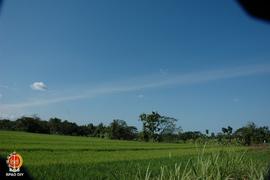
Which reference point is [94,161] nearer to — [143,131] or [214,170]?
[214,170]

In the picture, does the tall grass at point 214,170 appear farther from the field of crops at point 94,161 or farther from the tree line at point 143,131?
the tree line at point 143,131

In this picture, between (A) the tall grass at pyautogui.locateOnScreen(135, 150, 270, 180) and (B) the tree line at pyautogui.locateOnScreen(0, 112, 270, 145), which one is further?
(B) the tree line at pyautogui.locateOnScreen(0, 112, 270, 145)

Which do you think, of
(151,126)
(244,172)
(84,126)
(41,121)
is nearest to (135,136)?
(151,126)

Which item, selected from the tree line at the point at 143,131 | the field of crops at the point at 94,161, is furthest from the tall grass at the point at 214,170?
the tree line at the point at 143,131

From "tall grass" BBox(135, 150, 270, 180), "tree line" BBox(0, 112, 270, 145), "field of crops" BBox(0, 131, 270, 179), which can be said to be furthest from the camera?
"tree line" BBox(0, 112, 270, 145)

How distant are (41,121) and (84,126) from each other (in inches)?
545

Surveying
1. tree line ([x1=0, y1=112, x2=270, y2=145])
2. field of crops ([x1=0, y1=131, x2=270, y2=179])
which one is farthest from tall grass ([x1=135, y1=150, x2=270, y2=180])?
tree line ([x1=0, y1=112, x2=270, y2=145])

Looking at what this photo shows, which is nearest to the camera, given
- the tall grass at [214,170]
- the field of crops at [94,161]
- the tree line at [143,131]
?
the tall grass at [214,170]

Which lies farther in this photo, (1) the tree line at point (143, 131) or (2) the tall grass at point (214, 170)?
(1) the tree line at point (143, 131)

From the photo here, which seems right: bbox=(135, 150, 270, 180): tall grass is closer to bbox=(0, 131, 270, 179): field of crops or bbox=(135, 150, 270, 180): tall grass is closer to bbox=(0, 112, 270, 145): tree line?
bbox=(0, 131, 270, 179): field of crops

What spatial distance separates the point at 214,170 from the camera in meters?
6.99

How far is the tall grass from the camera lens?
630cm

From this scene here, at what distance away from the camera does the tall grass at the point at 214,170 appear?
20.7 ft

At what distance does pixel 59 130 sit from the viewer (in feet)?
248
